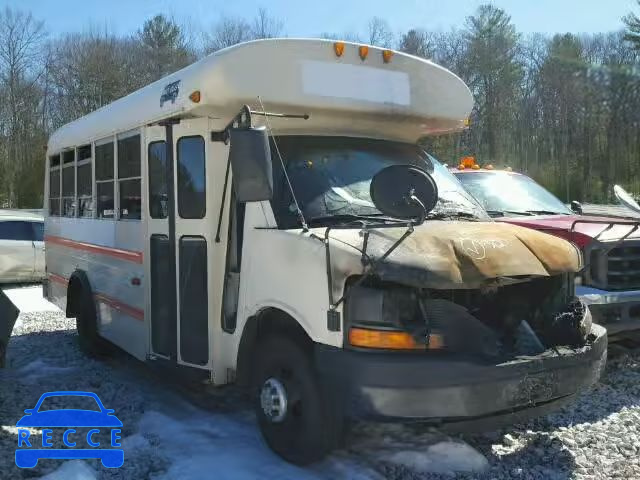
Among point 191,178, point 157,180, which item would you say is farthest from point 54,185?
point 191,178

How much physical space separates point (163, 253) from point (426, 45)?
32.9m

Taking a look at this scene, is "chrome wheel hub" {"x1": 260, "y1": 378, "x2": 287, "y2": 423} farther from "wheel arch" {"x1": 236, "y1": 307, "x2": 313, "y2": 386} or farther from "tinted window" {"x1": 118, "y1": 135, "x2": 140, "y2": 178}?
"tinted window" {"x1": 118, "y1": 135, "x2": 140, "y2": 178}

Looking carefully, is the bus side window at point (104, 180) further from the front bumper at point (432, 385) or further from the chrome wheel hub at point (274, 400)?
the front bumper at point (432, 385)

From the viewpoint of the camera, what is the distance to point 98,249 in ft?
20.7

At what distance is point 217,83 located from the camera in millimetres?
4254

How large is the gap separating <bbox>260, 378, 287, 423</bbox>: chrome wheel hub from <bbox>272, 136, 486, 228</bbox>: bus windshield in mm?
947

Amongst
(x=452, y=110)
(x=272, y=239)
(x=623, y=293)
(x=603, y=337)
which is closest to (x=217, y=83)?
(x=272, y=239)

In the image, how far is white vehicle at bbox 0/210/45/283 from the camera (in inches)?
504

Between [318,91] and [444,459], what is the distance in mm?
2525

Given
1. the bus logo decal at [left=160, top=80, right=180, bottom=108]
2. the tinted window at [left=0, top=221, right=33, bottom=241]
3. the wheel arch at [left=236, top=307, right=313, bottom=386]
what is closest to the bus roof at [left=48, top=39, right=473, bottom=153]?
the bus logo decal at [left=160, top=80, right=180, bottom=108]

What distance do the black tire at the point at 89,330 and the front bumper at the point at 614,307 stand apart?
457 centimetres

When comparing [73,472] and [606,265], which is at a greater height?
[606,265]

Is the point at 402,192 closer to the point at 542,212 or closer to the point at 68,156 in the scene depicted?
the point at 542,212

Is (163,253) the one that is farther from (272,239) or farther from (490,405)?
(490,405)
